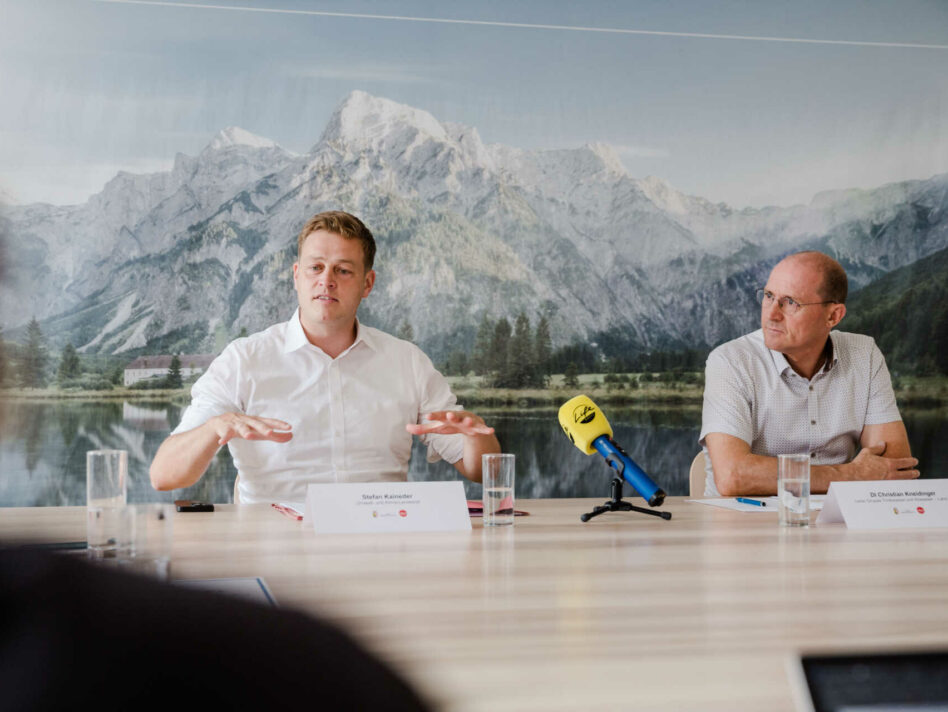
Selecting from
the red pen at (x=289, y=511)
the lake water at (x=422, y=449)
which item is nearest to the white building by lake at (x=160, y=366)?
the lake water at (x=422, y=449)

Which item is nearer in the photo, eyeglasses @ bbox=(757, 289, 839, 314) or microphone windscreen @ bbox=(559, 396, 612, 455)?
microphone windscreen @ bbox=(559, 396, 612, 455)

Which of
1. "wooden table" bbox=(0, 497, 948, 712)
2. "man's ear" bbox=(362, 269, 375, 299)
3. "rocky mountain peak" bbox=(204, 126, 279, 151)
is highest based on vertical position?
"rocky mountain peak" bbox=(204, 126, 279, 151)

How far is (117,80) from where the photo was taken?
4.61 meters

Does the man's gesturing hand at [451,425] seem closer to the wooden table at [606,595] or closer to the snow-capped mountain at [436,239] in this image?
the wooden table at [606,595]

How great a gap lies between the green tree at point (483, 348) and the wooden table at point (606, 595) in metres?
2.85

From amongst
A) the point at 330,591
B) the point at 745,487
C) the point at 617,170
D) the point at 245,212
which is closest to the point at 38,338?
the point at 245,212

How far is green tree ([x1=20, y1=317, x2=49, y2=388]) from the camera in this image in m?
4.61

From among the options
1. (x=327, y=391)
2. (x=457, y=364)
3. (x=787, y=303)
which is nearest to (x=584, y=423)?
(x=327, y=391)

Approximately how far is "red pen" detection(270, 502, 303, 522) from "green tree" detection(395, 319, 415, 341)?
8.54 feet

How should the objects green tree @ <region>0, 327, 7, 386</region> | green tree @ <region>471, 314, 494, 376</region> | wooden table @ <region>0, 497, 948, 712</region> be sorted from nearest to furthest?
1. green tree @ <region>0, 327, 7, 386</region>
2. wooden table @ <region>0, 497, 948, 712</region>
3. green tree @ <region>471, 314, 494, 376</region>

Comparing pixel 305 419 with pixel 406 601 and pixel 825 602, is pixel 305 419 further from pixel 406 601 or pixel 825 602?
pixel 825 602

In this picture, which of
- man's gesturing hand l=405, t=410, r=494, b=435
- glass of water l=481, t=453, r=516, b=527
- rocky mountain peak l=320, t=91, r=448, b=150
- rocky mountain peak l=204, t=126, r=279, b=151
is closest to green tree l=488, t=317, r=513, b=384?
rocky mountain peak l=320, t=91, r=448, b=150

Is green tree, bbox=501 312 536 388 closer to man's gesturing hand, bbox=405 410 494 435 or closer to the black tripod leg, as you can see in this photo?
man's gesturing hand, bbox=405 410 494 435

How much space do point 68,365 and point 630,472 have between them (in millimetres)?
3532
